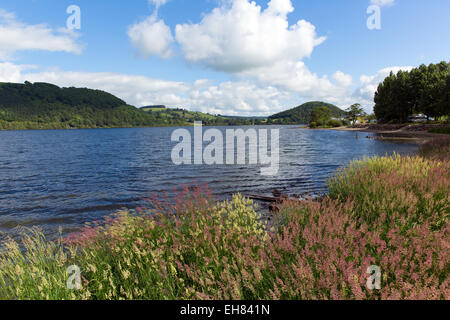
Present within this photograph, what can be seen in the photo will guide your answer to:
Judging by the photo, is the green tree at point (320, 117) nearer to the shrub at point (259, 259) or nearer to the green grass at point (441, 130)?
the green grass at point (441, 130)

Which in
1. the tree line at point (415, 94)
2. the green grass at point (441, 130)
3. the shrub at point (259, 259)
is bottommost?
the shrub at point (259, 259)

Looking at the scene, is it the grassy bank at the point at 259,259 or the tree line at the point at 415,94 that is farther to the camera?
the tree line at the point at 415,94

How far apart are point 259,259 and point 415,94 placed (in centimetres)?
10365

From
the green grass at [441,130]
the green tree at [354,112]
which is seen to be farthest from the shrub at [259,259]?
the green tree at [354,112]

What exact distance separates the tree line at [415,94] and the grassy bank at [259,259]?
75.3m

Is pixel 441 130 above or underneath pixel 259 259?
above

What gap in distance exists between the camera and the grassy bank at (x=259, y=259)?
3.50 metres

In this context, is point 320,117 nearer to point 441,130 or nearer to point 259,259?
point 441,130

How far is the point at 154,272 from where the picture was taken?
4512 mm

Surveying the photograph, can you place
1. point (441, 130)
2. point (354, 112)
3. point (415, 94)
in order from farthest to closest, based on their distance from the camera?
1. point (354, 112)
2. point (415, 94)
3. point (441, 130)

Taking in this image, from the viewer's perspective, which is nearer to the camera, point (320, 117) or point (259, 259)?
point (259, 259)

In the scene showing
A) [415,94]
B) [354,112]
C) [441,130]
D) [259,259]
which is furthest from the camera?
[354,112]

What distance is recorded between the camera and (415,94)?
83.3 meters

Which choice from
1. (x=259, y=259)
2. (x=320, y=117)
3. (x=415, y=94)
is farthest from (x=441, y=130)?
(x=320, y=117)
